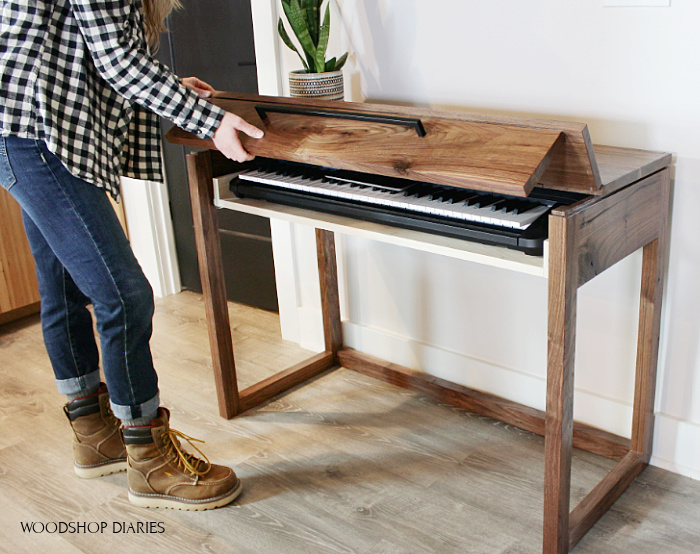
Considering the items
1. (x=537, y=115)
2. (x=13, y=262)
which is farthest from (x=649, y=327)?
(x=13, y=262)

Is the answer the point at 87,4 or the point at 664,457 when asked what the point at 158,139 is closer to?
the point at 87,4

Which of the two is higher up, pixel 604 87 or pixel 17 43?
pixel 17 43

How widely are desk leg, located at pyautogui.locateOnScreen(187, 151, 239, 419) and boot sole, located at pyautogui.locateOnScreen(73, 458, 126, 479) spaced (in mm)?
338

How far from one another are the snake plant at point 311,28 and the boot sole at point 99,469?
112 centimetres

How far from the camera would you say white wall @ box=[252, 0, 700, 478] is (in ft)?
5.35

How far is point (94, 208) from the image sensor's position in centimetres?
158

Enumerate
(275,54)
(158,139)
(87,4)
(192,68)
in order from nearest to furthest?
(87,4) → (158,139) → (275,54) → (192,68)

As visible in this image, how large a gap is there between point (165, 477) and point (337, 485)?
405 millimetres

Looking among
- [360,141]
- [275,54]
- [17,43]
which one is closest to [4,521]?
[17,43]

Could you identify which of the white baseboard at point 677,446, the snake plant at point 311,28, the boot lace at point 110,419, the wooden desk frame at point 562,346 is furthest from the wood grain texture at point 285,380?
the white baseboard at point 677,446

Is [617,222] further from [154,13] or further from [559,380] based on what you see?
[154,13]

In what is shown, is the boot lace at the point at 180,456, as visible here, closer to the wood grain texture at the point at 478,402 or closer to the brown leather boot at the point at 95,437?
the brown leather boot at the point at 95,437

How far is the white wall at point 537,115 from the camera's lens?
5.35 feet

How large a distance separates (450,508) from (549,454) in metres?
0.35
